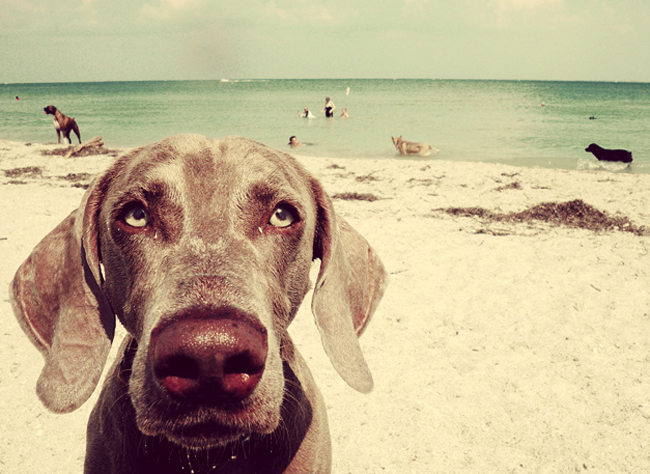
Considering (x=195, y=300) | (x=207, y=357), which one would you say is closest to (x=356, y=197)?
(x=195, y=300)

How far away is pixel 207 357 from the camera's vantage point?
1.43 m

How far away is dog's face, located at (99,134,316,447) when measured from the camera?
5.08 feet

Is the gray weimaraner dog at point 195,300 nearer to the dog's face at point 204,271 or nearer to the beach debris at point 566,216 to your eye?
the dog's face at point 204,271

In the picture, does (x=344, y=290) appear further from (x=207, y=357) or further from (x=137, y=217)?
(x=207, y=357)

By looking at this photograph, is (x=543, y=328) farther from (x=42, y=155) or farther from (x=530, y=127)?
(x=530, y=127)

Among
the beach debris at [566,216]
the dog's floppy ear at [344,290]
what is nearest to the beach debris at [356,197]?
the beach debris at [566,216]

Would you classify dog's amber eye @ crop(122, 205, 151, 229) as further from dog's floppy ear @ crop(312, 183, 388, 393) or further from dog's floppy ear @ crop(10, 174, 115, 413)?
dog's floppy ear @ crop(312, 183, 388, 393)

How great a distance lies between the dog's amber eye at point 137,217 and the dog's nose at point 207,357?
2.74ft

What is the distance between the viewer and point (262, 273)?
2.13 metres

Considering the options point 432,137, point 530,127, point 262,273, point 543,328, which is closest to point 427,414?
point 543,328

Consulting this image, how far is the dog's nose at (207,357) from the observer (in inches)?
56.9

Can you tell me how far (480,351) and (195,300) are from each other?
14.0 ft

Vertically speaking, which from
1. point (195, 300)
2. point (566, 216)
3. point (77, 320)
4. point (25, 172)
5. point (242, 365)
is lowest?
point (25, 172)

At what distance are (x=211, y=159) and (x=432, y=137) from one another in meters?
24.5
